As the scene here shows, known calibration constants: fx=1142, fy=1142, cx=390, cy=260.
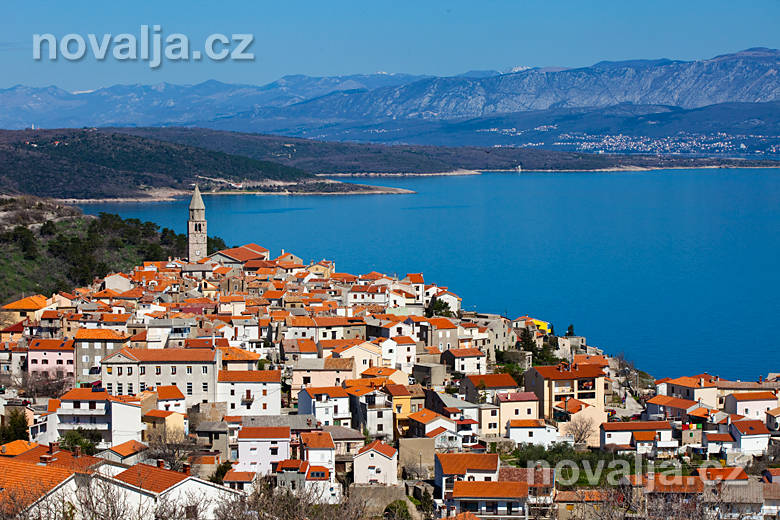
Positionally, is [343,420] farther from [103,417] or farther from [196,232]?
[196,232]

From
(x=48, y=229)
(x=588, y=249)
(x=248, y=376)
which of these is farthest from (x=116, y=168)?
(x=248, y=376)

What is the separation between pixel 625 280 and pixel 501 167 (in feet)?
296

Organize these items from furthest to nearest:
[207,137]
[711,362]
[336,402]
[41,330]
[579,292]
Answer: [207,137], [579,292], [711,362], [41,330], [336,402]

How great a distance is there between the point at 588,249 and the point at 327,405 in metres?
35.9

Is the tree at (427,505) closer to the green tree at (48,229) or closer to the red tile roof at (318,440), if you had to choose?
the red tile roof at (318,440)

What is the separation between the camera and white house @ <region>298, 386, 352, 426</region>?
14477mm

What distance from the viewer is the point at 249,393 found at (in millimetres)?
14703

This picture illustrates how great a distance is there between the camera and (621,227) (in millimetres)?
59281

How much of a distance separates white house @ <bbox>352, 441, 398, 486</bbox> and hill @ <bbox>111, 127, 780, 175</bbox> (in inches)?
3991

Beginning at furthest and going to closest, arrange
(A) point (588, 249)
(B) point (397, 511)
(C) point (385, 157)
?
1. (C) point (385, 157)
2. (A) point (588, 249)
3. (B) point (397, 511)

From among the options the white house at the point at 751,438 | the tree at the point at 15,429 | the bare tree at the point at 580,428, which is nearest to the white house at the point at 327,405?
the bare tree at the point at 580,428

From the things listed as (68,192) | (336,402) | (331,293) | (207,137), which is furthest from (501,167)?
(336,402)

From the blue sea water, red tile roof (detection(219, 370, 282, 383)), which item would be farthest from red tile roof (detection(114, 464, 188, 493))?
the blue sea water

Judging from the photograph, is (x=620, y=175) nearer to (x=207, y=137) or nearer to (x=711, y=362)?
(x=207, y=137)
